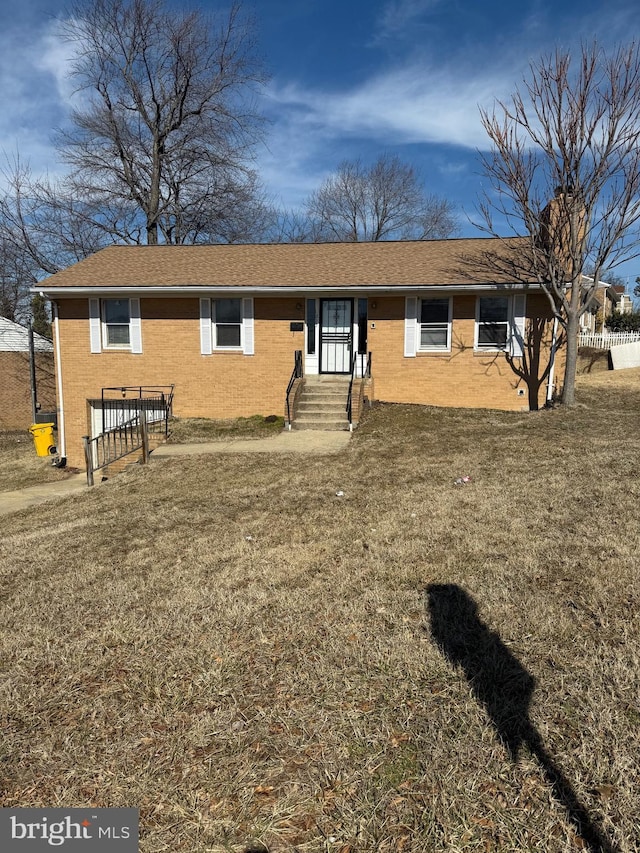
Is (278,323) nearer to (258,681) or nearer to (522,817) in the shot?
(258,681)

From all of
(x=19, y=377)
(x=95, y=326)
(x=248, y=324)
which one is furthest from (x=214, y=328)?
(x=19, y=377)

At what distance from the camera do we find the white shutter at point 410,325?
13.7m

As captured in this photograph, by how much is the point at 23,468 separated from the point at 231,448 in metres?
7.27

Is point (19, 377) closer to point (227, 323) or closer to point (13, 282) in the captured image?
point (13, 282)

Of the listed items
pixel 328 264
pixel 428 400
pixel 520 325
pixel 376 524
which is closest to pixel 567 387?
pixel 520 325

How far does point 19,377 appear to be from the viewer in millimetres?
23141

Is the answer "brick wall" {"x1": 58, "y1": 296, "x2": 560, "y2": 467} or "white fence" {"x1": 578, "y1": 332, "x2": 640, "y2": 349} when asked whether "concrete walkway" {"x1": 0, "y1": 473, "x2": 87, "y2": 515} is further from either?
"white fence" {"x1": 578, "y1": 332, "x2": 640, "y2": 349}

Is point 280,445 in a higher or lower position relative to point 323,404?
lower

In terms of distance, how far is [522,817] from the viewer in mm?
2246

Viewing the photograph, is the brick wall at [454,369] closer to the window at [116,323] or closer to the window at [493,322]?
the window at [493,322]

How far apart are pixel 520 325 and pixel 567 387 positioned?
1929 mm

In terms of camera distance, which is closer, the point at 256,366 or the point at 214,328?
the point at 256,366

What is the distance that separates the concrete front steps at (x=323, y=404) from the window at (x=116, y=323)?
5.18 metres

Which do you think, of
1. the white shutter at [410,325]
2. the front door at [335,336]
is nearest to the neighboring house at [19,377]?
the front door at [335,336]
